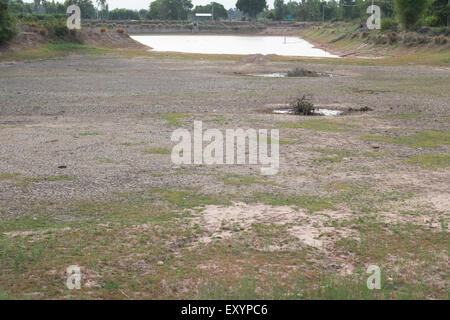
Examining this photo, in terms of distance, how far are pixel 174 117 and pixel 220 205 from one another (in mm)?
9791

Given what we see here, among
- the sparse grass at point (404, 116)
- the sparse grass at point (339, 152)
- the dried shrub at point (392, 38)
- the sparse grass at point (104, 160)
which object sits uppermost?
the dried shrub at point (392, 38)

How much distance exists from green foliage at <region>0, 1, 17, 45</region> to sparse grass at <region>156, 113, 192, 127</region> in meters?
30.3

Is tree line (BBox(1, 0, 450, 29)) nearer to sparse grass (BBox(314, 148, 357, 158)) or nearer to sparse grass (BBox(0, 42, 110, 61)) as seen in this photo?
sparse grass (BBox(0, 42, 110, 61))

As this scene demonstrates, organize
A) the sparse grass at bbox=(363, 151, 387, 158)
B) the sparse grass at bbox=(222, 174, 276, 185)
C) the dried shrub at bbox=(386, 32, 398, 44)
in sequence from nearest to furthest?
1. the sparse grass at bbox=(222, 174, 276, 185)
2. the sparse grass at bbox=(363, 151, 387, 158)
3. the dried shrub at bbox=(386, 32, 398, 44)

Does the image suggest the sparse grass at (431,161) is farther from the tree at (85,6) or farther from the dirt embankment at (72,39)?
the tree at (85,6)

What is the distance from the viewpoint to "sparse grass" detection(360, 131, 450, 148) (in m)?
15.3

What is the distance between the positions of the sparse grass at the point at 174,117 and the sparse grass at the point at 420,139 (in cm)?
608

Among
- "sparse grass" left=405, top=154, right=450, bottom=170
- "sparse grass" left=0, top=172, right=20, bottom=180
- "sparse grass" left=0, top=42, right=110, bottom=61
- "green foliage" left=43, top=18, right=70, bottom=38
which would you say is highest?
"green foliage" left=43, top=18, right=70, bottom=38

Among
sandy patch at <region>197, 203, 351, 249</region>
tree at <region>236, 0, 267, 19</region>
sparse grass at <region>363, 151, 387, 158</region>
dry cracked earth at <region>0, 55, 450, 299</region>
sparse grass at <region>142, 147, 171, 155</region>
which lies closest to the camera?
dry cracked earth at <region>0, 55, 450, 299</region>

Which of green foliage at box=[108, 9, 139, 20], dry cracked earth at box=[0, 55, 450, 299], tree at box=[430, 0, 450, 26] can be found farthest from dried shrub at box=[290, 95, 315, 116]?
green foliage at box=[108, 9, 139, 20]

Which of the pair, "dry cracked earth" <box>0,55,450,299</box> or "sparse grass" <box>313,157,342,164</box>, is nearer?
"dry cracked earth" <box>0,55,450,299</box>

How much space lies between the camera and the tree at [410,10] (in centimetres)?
6575

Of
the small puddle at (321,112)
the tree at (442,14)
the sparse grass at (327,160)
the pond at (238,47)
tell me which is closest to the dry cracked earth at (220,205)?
the sparse grass at (327,160)

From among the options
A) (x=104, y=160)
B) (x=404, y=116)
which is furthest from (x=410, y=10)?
(x=104, y=160)
